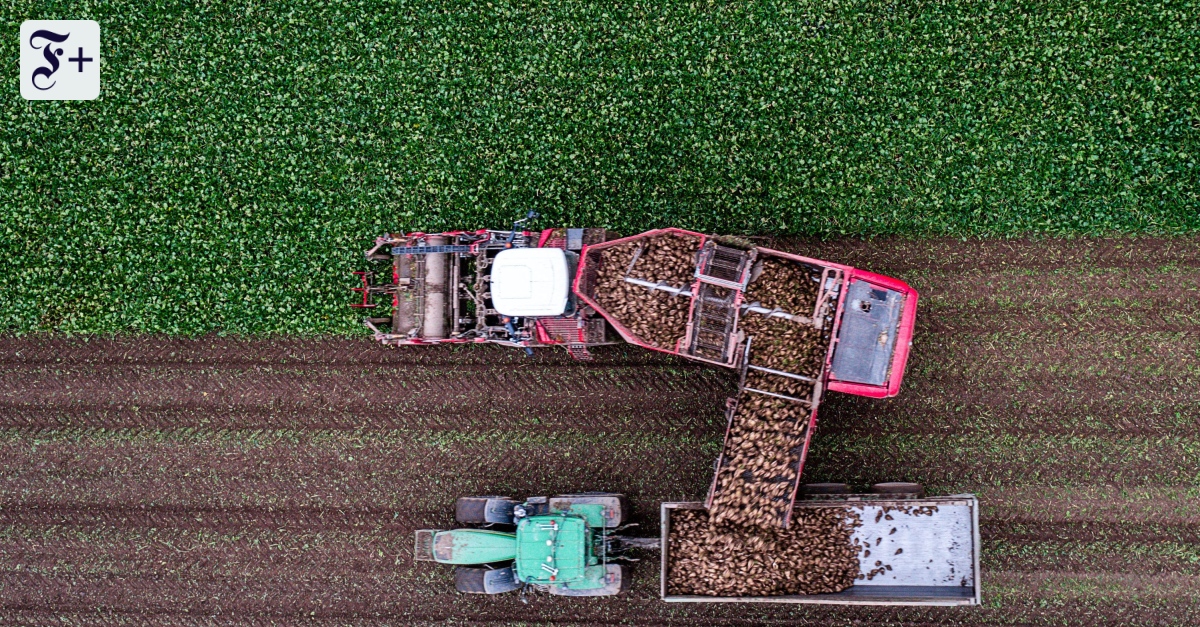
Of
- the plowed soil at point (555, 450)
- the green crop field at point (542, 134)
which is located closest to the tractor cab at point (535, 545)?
the plowed soil at point (555, 450)

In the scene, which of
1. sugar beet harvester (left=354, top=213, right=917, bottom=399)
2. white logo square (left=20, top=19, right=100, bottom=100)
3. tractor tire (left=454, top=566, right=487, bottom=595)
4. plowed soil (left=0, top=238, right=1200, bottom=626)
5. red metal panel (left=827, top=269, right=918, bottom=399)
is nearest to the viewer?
red metal panel (left=827, top=269, right=918, bottom=399)

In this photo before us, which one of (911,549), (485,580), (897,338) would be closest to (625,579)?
(485,580)

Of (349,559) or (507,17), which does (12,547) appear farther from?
(507,17)

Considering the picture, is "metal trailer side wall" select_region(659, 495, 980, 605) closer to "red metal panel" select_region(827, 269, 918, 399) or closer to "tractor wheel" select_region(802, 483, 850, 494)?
"tractor wheel" select_region(802, 483, 850, 494)

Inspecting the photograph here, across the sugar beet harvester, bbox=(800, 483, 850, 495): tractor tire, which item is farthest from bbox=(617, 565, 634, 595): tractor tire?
the sugar beet harvester

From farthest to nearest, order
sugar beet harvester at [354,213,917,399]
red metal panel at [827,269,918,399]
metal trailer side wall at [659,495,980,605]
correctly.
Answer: metal trailer side wall at [659,495,980,605] → sugar beet harvester at [354,213,917,399] → red metal panel at [827,269,918,399]
